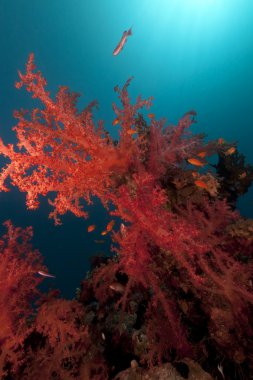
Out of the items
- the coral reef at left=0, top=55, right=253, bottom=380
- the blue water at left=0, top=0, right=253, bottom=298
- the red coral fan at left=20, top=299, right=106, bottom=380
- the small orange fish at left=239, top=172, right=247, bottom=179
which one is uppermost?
the blue water at left=0, top=0, right=253, bottom=298

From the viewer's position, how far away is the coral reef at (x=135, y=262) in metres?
3.70

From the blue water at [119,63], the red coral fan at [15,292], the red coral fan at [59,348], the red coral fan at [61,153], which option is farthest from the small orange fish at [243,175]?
the blue water at [119,63]

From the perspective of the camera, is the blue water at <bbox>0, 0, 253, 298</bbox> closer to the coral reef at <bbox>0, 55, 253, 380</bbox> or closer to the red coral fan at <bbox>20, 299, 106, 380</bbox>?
the red coral fan at <bbox>20, 299, 106, 380</bbox>

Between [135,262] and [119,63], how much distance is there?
383 ft

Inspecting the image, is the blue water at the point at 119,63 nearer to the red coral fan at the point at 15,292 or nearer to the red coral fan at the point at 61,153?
the red coral fan at the point at 15,292

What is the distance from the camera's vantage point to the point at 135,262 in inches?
163

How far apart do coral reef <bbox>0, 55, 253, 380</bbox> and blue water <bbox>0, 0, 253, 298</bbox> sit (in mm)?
49777

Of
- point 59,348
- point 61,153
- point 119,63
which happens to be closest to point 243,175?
point 61,153

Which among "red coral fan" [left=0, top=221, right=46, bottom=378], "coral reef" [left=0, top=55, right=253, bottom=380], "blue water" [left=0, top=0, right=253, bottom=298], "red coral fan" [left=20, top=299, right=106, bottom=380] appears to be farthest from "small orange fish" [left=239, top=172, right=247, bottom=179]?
"blue water" [left=0, top=0, right=253, bottom=298]

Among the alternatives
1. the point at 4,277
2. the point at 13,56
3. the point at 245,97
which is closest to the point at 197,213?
the point at 4,277

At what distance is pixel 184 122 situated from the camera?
5539mm

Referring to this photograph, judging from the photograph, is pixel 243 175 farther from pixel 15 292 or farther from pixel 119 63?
pixel 119 63

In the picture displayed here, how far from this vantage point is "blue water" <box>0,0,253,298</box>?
6112 cm

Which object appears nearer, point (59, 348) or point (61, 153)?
point (59, 348)
